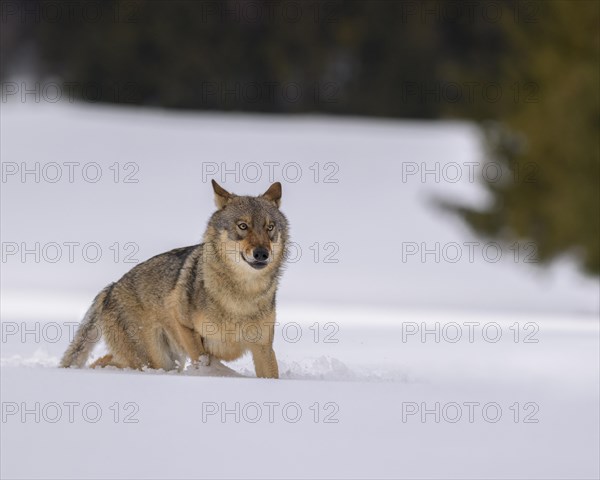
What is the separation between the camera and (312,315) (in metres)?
12.1

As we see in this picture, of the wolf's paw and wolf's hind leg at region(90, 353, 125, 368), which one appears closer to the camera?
the wolf's paw

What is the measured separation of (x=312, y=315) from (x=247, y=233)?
509 cm

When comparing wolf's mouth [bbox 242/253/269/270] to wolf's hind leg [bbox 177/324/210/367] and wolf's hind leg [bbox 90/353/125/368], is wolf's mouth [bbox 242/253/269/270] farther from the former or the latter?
wolf's hind leg [bbox 90/353/125/368]

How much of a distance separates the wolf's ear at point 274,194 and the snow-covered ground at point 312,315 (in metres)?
1.04

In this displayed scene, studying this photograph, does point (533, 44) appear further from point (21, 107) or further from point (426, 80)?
point (21, 107)

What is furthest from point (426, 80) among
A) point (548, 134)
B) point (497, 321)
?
point (497, 321)

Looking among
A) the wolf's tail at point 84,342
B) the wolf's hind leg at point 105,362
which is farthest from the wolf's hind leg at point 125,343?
the wolf's tail at point 84,342

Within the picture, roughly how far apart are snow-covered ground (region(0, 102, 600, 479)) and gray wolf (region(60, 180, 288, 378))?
26 centimetres

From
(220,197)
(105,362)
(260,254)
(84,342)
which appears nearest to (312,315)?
(84,342)

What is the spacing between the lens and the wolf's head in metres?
7.07

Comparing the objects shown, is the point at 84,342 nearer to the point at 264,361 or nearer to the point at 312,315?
the point at 264,361

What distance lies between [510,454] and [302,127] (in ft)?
67.1

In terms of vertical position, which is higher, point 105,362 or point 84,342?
point 84,342

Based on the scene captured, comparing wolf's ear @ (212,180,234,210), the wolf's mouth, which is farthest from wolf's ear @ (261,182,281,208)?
the wolf's mouth
